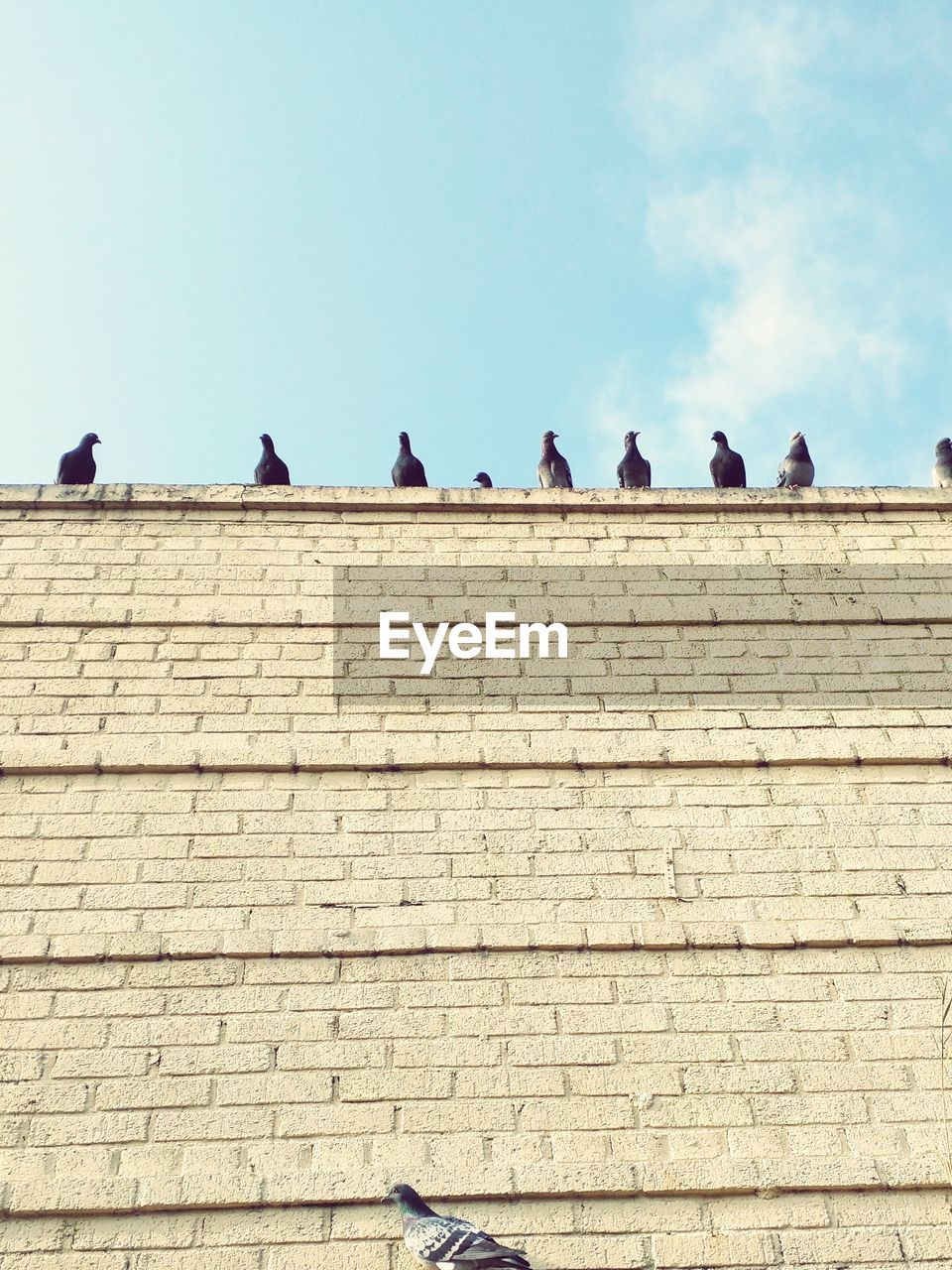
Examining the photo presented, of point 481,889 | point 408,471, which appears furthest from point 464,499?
point 481,889

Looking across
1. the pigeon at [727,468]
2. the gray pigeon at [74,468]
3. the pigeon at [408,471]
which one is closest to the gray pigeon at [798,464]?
the pigeon at [727,468]

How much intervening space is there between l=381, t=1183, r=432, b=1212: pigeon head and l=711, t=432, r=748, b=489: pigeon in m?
4.20

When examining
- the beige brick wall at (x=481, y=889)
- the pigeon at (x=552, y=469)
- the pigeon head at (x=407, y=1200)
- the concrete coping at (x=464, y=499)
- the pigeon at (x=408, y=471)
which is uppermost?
the pigeon at (x=552, y=469)

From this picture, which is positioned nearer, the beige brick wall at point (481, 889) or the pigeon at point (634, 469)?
the beige brick wall at point (481, 889)

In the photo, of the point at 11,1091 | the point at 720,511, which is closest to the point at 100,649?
the point at 11,1091

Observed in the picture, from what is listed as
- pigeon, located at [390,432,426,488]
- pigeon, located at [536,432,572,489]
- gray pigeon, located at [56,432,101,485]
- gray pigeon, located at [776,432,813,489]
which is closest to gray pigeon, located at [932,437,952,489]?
gray pigeon, located at [776,432,813,489]

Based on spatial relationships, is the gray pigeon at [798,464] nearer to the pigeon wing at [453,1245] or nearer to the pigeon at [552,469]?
the pigeon at [552,469]

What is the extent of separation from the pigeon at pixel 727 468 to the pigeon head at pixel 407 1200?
13.8 ft

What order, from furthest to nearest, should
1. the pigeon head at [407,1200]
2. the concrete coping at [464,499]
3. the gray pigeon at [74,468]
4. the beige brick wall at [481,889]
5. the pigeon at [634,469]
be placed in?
the pigeon at [634,469], the gray pigeon at [74,468], the concrete coping at [464,499], the beige brick wall at [481,889], the pigeon head at [407,1200]

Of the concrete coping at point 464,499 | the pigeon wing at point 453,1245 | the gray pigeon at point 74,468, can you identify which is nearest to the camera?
the pigeon wing at point 453,1245

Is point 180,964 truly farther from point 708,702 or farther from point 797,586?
point 797,586

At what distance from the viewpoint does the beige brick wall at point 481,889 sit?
12.1 ft

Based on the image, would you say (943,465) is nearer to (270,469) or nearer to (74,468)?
(270,469)

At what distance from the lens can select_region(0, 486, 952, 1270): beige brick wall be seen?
370cm
